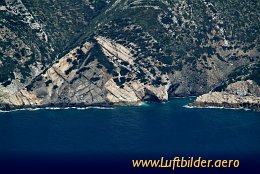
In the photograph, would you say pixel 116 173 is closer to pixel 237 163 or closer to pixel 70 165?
pixel 70 165

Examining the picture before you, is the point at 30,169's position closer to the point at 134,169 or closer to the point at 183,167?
the point at 134,169

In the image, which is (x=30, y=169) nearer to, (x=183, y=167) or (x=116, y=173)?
(x=116, y=173)

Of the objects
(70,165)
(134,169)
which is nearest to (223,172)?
(134,169)

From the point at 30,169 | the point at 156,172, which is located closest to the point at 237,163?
the point at 156,172

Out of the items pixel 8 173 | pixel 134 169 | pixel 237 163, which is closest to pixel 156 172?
pixel 134 169

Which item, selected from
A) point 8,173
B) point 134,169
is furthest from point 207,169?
point 8,173
